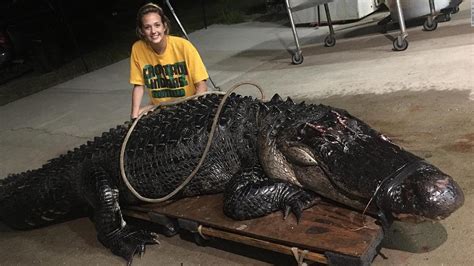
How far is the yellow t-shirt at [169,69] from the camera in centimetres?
297

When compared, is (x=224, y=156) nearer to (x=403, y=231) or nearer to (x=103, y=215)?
(x=103, y=215)

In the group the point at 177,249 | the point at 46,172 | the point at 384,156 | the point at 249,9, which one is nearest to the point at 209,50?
the point at 249,9

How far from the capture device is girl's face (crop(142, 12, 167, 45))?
276cm

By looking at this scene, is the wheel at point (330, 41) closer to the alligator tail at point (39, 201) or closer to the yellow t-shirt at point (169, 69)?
the yellow t-shirt at point (169, 69)

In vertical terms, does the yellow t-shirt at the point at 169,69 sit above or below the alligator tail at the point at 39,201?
above

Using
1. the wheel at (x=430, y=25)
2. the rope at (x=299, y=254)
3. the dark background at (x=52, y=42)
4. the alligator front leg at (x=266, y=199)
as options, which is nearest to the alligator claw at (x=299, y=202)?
the alligator front leg at (x=266, y=199)

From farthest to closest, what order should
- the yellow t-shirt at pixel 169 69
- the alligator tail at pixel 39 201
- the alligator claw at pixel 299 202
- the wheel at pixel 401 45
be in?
the wheel at pixel 401 45 → the yellow t-shirt at pixel 169 69 → the alligator tail at pixel 39 201 → the alligator claw at pixel 299 202

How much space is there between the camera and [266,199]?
209cm

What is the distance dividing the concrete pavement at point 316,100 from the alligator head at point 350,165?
0.39 m

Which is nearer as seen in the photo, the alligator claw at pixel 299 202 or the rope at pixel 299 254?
the rope at pixel 299 254

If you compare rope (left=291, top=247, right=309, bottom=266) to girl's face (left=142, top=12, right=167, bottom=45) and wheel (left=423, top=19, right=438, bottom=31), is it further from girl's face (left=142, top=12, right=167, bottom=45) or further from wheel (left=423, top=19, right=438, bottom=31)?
wheel (left=423, top=19, right=438, bottom=31)

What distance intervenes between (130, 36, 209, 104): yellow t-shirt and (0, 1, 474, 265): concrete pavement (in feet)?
3.25

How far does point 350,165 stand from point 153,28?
1.55 m

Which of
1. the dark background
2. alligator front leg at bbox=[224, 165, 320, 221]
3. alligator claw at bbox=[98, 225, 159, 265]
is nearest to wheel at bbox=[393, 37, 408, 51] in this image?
alligator front leg at bbox=[224, 165, 320, 221]
